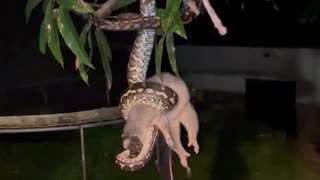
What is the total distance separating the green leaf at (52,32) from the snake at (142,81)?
0.04m

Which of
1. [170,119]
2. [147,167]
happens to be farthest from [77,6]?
[147,167]

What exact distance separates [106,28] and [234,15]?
193 cm

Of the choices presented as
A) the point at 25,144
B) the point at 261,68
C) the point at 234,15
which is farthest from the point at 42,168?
the point at 261,68

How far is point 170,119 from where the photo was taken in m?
0.47

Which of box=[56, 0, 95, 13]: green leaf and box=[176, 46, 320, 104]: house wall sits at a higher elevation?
box=[56, 0, 95, 13]: green leaf

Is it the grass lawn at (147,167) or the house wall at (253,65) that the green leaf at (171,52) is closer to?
the grass lawn at (147,167)

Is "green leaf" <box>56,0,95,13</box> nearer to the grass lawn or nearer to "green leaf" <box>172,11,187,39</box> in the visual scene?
"green leaf" <box>172,11,187,39</box>

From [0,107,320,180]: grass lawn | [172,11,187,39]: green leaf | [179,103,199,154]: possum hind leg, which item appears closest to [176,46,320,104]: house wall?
[0,107,320,180]: grass lawn

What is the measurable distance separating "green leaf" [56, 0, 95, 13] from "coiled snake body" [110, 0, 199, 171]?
0.16 ft

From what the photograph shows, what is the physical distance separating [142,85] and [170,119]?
0.12 feet

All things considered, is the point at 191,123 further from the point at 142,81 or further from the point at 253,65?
the point at 253,65

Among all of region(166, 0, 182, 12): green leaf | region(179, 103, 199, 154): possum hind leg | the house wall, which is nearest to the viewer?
region(166, 0, 182, 12): green leaf

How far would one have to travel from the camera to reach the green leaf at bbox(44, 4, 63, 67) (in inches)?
15.9

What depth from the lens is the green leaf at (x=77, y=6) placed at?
15.0 inches
